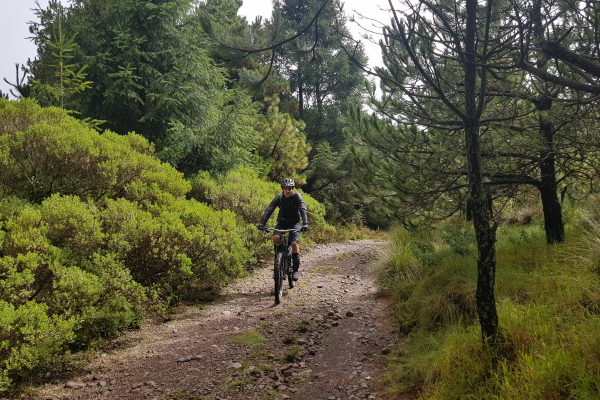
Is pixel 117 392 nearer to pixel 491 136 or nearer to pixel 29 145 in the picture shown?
pixel 29 145

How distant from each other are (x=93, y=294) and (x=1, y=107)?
15.2 feet

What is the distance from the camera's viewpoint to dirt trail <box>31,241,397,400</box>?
11.6 ft

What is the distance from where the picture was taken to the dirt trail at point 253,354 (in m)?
3.53

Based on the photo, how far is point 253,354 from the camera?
4.31m

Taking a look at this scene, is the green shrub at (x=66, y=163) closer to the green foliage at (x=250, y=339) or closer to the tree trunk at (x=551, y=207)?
the green foliage at (x=250, y=339)

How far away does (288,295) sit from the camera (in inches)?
271

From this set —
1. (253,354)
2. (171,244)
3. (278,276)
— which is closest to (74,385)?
(253,354)

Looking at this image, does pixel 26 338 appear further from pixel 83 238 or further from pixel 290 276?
pixel 290 276

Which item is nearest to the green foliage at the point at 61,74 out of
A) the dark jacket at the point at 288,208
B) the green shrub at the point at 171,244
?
the green shrub at the point at 171,244

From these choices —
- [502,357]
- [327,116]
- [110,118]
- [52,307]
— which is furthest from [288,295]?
[327,116]

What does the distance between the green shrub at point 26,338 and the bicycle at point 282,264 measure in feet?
10.7

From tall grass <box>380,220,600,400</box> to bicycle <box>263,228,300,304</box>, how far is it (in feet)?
7.10

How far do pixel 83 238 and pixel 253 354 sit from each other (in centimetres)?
300

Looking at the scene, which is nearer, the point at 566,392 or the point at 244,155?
the point at 566,392
